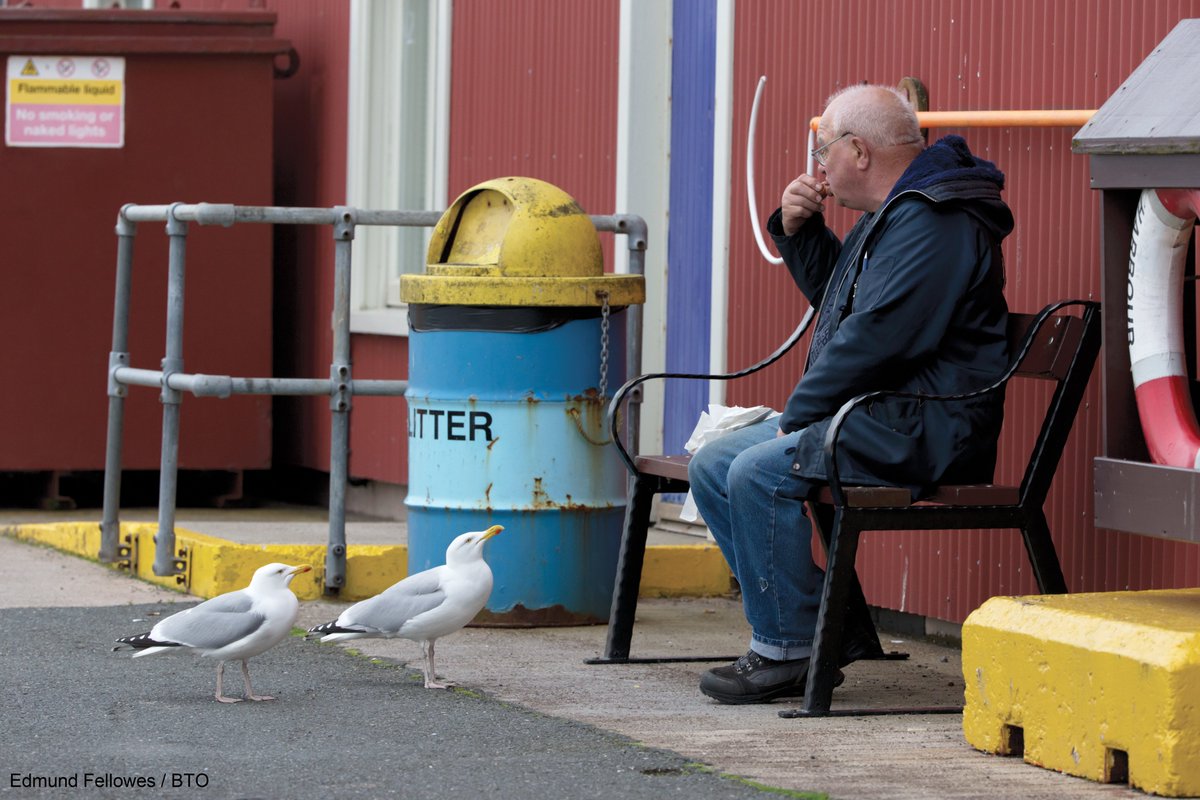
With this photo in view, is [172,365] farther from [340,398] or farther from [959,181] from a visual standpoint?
[959,181]

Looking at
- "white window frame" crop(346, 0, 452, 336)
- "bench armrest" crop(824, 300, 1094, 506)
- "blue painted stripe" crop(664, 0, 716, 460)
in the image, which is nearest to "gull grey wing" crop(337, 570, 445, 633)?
"bench armrest" crop(824, 300, 1094, 506)

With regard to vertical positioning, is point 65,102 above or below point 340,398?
above

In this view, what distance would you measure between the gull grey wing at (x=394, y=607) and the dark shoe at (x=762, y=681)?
2.66 feet

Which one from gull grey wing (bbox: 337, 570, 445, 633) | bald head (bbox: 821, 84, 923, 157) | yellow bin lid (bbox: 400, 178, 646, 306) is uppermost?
bald head (bbox: 821, 84, 923, 157)

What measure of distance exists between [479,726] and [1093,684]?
1.50 metres

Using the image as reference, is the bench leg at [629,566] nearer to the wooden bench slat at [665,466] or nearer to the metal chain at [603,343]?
the wooden bench slat at [665,466]

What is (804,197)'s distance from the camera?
5723mm

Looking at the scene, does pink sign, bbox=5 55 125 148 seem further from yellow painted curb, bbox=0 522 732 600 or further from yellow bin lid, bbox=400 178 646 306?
yellow bin lid, bbox=400 178 646 306

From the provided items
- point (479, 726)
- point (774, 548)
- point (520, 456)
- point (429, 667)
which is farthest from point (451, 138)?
point (479, 726)

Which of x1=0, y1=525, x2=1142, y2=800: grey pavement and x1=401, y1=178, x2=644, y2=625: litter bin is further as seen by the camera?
x1=401, y1=178, x2=644, y2=625: litter bin

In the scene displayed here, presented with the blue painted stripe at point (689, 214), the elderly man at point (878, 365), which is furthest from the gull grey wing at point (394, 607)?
the blue painted stripe at point (689, 214)

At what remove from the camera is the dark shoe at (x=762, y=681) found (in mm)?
5316

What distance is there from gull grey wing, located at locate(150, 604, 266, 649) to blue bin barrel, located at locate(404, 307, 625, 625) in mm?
1292

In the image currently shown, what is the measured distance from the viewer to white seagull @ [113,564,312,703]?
530 cm
